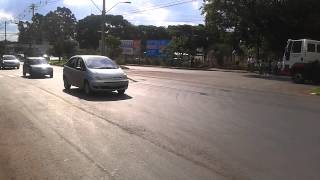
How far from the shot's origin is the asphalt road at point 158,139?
7.98 meters

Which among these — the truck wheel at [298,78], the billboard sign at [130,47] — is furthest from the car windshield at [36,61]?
the billboard sign at [130,47]

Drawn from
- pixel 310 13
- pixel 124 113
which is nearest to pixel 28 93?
pixel 124 113

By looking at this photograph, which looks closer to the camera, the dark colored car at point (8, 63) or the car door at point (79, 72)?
the car door at point (79, 72)

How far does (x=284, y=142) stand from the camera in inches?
408

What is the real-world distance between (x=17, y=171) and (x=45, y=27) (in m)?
130

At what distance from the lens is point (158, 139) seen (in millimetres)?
10641

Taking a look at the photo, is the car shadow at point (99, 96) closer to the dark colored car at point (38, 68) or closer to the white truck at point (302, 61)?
the dark colored car at point (38, 68)

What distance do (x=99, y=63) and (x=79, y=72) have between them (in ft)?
3.23

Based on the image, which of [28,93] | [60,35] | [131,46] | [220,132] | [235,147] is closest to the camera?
[235,147]

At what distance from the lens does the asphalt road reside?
7980mm

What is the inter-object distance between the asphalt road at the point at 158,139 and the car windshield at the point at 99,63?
3.12m

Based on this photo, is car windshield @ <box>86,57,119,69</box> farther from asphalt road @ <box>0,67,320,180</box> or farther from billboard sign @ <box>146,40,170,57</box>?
billboard sign @ <box>146,40,170,57</box>

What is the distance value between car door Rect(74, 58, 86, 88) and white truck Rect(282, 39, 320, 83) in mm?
14535

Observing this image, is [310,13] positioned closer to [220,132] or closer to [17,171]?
[220,132]
